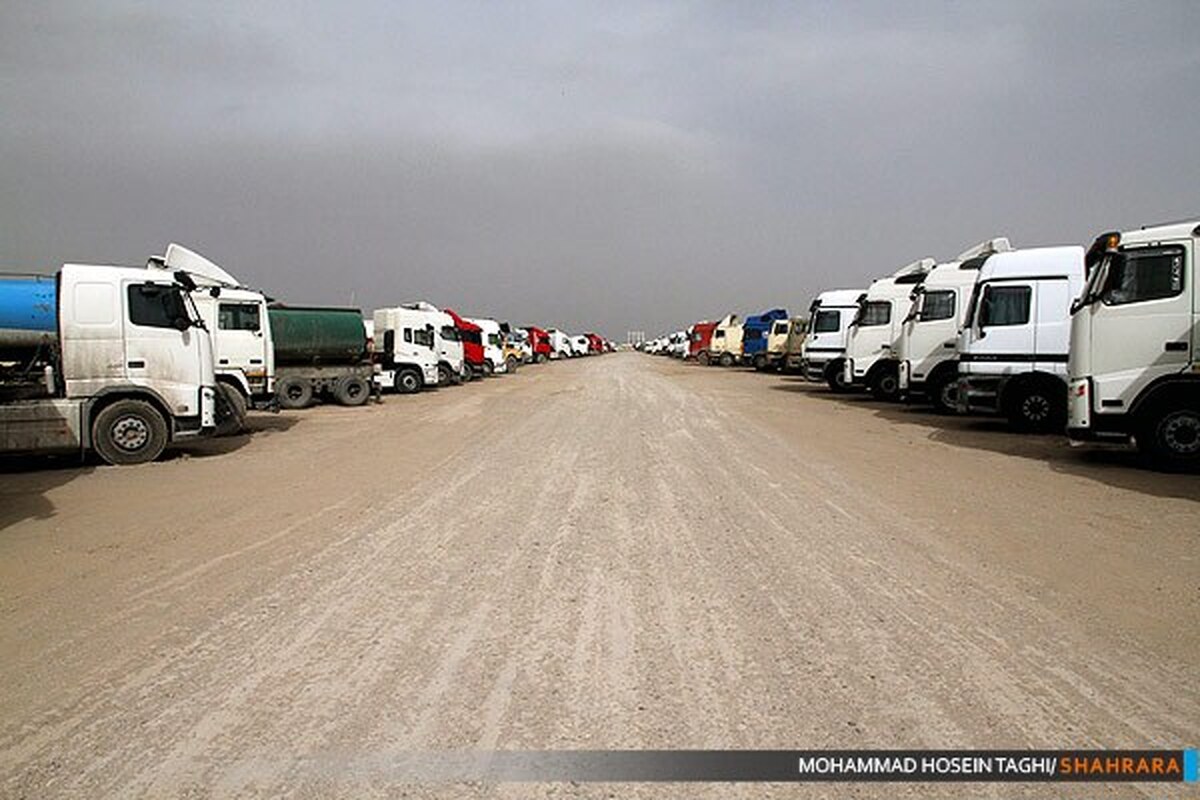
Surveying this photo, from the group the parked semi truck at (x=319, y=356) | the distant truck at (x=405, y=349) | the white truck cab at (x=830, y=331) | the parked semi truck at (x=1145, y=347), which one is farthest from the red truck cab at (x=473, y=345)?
the parked semi truck at (x=1145, y=347)

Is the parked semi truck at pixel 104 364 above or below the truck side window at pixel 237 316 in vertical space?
below

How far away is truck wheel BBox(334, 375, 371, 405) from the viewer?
2036 centimetres

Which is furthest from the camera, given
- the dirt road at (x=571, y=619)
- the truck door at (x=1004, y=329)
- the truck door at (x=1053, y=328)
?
the truck door at (x=1004, y=329)

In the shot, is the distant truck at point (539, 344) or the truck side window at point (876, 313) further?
the distant truck at point (539, 344)

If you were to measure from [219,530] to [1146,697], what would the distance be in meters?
6.56

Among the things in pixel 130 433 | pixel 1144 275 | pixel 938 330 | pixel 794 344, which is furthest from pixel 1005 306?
pixel 794 344

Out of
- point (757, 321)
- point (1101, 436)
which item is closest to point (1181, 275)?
point (1101, 436)

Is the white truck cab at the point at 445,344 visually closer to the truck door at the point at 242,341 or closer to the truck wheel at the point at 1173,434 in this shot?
the truck door at the point at 242,341

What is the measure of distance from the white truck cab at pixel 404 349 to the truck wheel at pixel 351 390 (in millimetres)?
3294

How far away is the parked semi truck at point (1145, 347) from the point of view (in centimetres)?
915

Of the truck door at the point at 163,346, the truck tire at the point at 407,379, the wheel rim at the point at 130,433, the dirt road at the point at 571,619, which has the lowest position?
the dirt road at the point at 571,619

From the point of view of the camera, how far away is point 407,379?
81.1ft

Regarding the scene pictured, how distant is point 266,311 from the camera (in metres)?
16.8

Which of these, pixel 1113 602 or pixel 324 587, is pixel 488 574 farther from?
pixel 1113 602
